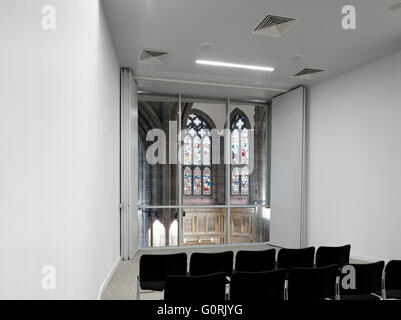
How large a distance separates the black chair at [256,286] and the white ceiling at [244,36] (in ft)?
9.53

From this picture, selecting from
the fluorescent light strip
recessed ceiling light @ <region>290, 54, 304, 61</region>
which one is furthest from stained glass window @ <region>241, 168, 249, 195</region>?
recessed ceiling light @ <region>290, 54, 304, 61</region>

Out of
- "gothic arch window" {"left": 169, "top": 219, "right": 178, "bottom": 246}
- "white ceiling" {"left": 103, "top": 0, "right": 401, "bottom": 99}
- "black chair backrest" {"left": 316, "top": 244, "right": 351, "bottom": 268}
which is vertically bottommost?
"gothic arch window" {"left": 169, "top": 219, "right": 178, "bottom": 246}

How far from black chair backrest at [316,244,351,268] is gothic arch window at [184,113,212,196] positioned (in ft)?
13.0

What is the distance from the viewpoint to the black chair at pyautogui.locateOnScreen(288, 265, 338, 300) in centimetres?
236

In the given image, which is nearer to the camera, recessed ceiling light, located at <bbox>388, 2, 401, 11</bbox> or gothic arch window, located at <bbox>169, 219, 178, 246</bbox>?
recessed ceiling light, located at <bbox>388, 2, 401, 11</bbox>

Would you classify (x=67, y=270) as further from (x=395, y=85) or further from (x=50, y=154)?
(x=395, y=85)

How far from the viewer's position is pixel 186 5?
10.5 feet

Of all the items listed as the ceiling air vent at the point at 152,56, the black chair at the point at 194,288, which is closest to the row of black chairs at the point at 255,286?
the black chair at the point at 194,288

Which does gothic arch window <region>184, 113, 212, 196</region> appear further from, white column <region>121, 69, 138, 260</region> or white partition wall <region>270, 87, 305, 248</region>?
white column <region>121, 69, 138, 260</region>

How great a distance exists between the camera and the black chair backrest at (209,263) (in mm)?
2807

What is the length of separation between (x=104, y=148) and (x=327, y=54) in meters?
3.85

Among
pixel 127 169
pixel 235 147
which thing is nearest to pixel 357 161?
pixel 235 147
